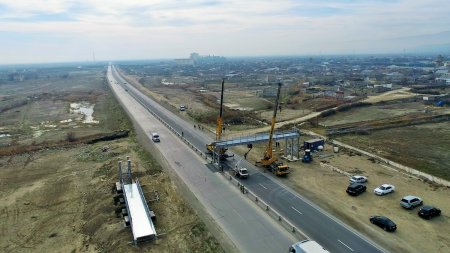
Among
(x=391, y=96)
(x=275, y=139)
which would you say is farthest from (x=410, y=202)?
(x=391, y=96)

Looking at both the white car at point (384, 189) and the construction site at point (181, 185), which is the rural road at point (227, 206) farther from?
the white car at point (384, 189)

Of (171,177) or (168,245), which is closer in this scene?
(168,245)

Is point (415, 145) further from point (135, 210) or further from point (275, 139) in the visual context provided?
point (135, 210)

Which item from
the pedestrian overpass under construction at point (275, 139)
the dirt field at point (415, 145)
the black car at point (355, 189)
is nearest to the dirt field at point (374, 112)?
the dirt field at point (415, 145)

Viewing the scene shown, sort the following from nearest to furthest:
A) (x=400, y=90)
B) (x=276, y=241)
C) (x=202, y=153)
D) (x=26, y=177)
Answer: (x=276, y=241)
(x=26, y=177)
(x=202, y=153)
(x=400, y=90)

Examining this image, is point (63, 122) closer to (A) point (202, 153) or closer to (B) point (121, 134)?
(B) point (121, 134)

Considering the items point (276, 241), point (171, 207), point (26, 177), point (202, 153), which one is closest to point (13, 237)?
point (171, 207)

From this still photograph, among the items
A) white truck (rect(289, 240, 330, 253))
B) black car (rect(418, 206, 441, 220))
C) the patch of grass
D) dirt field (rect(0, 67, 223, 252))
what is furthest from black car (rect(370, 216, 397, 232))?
the patch of grass
